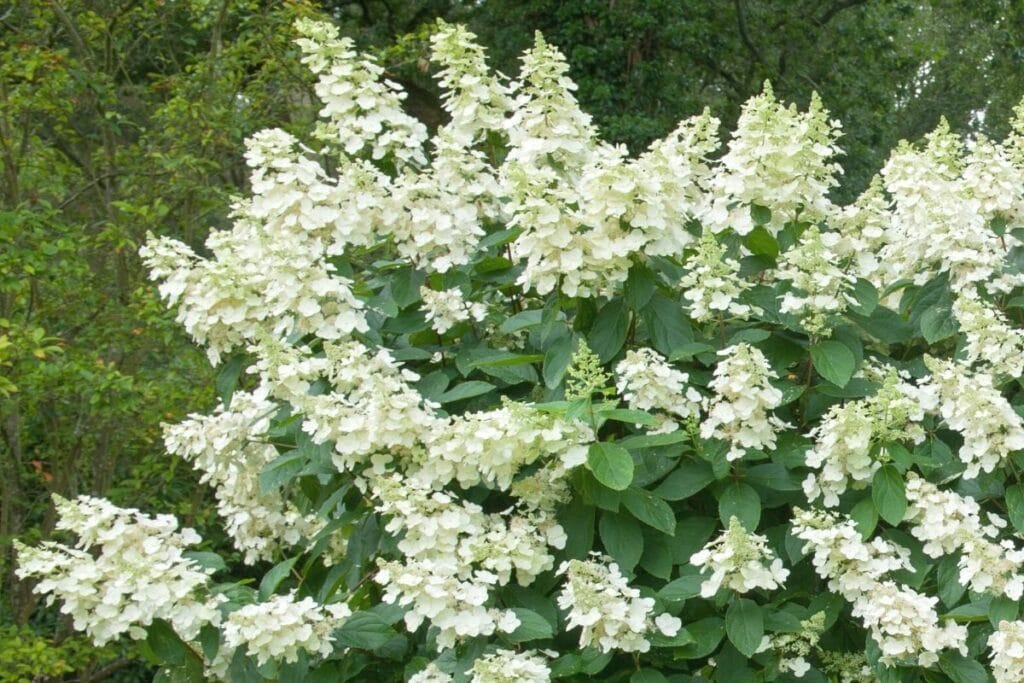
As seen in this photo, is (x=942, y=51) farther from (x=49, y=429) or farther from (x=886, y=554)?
(x=886, y=554)

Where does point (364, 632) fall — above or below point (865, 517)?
below

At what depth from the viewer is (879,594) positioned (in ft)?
8.29

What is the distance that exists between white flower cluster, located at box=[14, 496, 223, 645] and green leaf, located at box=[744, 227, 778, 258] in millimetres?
1349

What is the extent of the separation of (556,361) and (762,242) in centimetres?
55

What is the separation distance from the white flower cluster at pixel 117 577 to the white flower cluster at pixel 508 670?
0.55 metres

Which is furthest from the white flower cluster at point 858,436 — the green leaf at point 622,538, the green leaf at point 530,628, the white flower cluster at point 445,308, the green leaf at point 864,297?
the white flower cluster at point 445,308

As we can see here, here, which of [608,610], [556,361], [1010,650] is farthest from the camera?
[556,361]

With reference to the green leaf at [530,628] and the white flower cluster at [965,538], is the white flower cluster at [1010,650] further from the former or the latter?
the green leaf at [530,628]

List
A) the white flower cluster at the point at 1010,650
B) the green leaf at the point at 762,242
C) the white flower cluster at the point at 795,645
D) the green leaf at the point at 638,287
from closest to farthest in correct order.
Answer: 1. the white flower cluster at the point at 1010,650
2. the white flower cluster at the point at 795,645
3. the green leaf at the point at 638,287
4. the green leaf at the point at 762,242

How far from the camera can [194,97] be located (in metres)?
6.38

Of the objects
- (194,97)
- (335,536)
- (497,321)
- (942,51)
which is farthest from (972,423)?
(942,51)

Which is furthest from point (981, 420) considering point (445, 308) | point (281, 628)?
point (281, 628)

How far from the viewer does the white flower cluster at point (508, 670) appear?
241 centimetres

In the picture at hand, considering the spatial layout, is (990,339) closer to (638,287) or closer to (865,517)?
(865,517)
